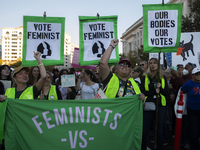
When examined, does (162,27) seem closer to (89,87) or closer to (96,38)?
(96,38)

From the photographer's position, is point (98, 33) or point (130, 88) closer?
point (130, 88)

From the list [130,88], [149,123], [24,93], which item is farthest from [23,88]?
[149,123]

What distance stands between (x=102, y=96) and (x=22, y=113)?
3.89 feet

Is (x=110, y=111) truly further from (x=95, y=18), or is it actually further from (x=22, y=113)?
(x=95, y=18)

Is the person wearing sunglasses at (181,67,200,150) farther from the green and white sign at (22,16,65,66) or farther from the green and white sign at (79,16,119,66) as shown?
the green and white sign at (22,16,65,66)

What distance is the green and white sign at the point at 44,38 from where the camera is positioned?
4.27 m

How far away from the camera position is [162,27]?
4.25 meters

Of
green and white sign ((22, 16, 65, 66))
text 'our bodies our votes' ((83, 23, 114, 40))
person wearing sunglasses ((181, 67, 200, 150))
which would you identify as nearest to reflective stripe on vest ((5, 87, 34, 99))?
green and white sign ((22, 16, 65, 66))

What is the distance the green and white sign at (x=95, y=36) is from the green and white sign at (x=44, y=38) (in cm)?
44

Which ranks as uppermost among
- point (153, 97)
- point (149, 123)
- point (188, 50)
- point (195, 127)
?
point (188, 50)

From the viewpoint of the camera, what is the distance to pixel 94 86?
527cm

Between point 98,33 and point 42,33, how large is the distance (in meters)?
1.10

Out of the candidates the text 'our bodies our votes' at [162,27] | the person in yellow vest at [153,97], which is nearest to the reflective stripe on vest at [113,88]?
the person in yellow vest at [153,97]

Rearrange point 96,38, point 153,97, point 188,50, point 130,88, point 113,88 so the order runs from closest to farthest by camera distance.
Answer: point 113,88 → point 130,88 → point 153,97 → point 96,38 → point 188,50
